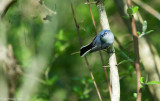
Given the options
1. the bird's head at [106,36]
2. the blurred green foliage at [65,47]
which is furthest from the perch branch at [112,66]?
the blurred green foliage at [65,47]

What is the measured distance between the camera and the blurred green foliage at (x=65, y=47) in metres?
1.68

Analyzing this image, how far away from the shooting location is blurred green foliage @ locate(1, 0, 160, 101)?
66.3 inches

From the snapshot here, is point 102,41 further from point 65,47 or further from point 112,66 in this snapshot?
point 65,47

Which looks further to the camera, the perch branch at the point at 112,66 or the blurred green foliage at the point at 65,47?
the blurred green foliage at the point at 65,47

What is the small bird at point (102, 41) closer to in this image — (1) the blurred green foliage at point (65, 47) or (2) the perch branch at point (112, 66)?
(2) the perch branch at point (112, 66)

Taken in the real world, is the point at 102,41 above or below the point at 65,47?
above

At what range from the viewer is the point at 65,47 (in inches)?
90.9

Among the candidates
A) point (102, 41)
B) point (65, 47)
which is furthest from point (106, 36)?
point (65, 47)

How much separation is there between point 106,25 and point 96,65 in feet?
2.40

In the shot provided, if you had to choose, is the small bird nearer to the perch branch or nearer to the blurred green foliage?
the perch branch

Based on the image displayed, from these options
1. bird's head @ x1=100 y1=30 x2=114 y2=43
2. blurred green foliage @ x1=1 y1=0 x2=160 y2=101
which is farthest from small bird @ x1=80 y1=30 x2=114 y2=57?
blurred green foliage @ x1=1 y1=0 x2=160 y2=101

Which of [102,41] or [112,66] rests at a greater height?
[102,41]

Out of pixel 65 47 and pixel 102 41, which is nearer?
pixel 102 41

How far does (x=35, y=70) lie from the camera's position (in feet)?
6.11
